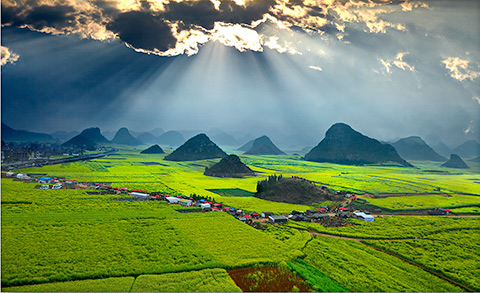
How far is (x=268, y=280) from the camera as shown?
22438mm

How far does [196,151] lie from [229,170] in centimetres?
7251

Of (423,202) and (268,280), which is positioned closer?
(268,280)

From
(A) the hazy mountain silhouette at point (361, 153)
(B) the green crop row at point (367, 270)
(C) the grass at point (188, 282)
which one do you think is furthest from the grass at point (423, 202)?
(A) the hazy mountain silhouette at point (361, 153)

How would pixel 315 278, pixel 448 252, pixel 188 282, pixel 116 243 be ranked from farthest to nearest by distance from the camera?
1. pixel 448 252
2. pixel 116 243
3. pixel 315 278
4. pixel 188 282

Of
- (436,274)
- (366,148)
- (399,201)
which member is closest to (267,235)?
(436,274)

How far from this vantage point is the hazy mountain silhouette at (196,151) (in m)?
165

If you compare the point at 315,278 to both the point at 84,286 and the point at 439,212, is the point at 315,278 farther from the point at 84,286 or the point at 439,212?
the point at 439,212

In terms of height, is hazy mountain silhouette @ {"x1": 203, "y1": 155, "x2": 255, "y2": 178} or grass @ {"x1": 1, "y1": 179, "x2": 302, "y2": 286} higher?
hazy mountain silhouette @ {"x1": 203, "y1": 155, "x2": 255, "y2": 178}

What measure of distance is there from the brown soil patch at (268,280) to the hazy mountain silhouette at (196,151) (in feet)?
469

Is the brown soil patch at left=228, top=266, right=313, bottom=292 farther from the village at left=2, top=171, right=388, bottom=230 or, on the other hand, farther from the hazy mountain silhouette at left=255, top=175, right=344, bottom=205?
the hazy mountain silhouette at left=255, top=175, right=344, bottom=205

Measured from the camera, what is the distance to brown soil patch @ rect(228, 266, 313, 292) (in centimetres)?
2134

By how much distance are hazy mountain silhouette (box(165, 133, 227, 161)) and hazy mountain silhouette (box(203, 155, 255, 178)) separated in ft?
208

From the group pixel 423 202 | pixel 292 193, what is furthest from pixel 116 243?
pixel 423 202

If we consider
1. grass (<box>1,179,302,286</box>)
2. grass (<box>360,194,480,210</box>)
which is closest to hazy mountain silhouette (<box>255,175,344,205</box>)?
grass (<box>360,194,480,210</box>)
